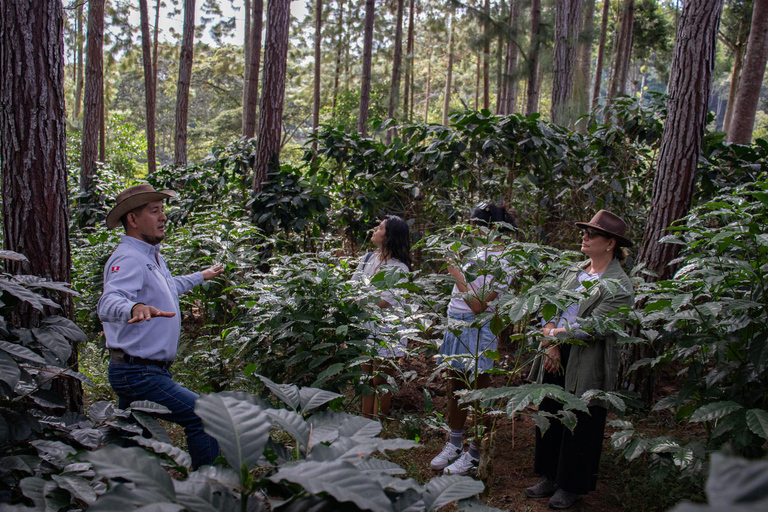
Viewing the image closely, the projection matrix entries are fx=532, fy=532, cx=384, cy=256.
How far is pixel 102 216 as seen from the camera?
32.2 ft

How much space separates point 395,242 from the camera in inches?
159

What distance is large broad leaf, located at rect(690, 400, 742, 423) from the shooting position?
2262 millimetres

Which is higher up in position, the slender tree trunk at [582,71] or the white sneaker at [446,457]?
the slender tree trunk at [582,71]

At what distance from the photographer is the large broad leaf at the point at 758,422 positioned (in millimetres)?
2124

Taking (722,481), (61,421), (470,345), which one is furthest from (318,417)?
(470,345)

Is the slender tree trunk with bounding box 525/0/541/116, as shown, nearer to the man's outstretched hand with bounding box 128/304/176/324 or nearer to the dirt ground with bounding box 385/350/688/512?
the dirt ground with bounding box 385/350/688/512

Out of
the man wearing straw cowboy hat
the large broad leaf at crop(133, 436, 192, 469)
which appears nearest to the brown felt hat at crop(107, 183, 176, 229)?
the man wearing straw cowboy hat

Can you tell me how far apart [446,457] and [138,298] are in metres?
2.17

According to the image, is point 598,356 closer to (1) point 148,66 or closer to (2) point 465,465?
(2) point 465,465

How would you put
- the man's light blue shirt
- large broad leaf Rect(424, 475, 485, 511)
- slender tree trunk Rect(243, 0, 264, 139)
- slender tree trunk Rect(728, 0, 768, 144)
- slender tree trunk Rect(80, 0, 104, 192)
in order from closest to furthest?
large broad leaf Rect(424, 475, 485, 511), the man's light blue shirt, slender tree trunk Rect(728, 0, 768, 144), slender tree trunk Rect(80, 0, 104, 192), slender tree trunk Rect(243, 0, 264, 139)

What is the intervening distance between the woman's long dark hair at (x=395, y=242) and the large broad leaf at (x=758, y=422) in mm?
2331

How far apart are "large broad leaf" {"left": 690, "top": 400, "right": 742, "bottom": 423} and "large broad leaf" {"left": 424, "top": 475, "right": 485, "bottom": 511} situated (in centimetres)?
182

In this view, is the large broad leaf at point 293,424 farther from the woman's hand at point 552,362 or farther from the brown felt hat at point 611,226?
the brown felt hat at point 611,226

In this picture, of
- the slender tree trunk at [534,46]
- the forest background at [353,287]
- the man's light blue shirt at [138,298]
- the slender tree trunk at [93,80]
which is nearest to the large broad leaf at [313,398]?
the forest background at [353,287]
